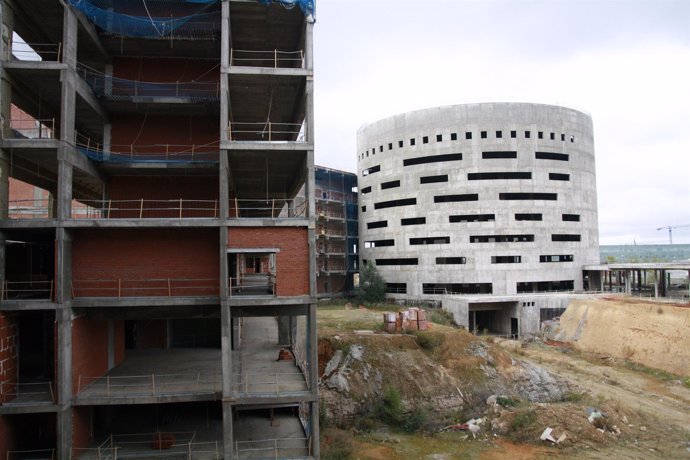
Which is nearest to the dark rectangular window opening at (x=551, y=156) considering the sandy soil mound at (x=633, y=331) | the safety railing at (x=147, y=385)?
the sandy soil mound at (x=633, y=331)

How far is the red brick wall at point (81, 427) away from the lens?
52.4ft

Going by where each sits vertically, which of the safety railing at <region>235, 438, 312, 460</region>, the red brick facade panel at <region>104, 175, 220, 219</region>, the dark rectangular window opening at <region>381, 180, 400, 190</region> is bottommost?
the safety railing at <region>235, 438, 312, 460</region>

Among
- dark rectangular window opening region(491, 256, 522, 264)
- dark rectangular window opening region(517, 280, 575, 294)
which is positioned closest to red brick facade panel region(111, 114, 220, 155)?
dark rectangular window opening region(491, 256, 522, 264)

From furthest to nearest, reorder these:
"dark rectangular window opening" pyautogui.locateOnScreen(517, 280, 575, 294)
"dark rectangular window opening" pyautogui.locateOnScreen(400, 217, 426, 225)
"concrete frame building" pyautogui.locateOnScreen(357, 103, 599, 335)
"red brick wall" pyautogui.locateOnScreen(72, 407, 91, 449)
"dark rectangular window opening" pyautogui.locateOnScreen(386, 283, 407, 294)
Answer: "dark rectangular window opening" pyautogui.locateOnScreen(386, 283, 407, 294) → "dark rectangular window opening" pyautogui.locateOnScreen(400, 217, 426, 225) → "dark rectangular window opening" pyautogui.locateOnScreen(517, 280, 575, 294) → "concrete frame building" pyautogui.locateOnScreen(357, 103, 599, 335) → "red brick wall" pyautogui.locateOnScreen(72, 407, 91, 449)

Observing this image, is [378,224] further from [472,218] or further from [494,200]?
[494,200]

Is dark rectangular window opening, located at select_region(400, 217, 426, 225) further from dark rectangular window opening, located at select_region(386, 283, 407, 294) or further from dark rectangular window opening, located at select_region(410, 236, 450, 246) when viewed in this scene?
dark rectangular window opening, located at select_region(386, 283, 407, 294)

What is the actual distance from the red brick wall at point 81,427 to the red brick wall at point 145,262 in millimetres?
4372

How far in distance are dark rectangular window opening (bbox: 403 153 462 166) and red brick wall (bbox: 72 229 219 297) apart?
4180 centimetres

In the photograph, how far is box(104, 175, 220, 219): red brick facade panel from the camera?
1998 centimetres

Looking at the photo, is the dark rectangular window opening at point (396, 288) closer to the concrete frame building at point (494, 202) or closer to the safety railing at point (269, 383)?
the concrete frame building at point (494, 202)

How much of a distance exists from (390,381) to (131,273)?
1626 centimetres

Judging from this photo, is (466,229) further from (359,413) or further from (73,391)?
(73,391)

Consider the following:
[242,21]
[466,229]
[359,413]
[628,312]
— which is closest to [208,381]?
[359,413]

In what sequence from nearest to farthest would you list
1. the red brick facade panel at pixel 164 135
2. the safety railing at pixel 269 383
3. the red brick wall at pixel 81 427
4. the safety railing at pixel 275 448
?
the red brick wall at pixel 81 427 → the safety railing at pixel 275 448 → the safety railing at pixel 269 383 → the red brick facade panel at pixel 164 135
